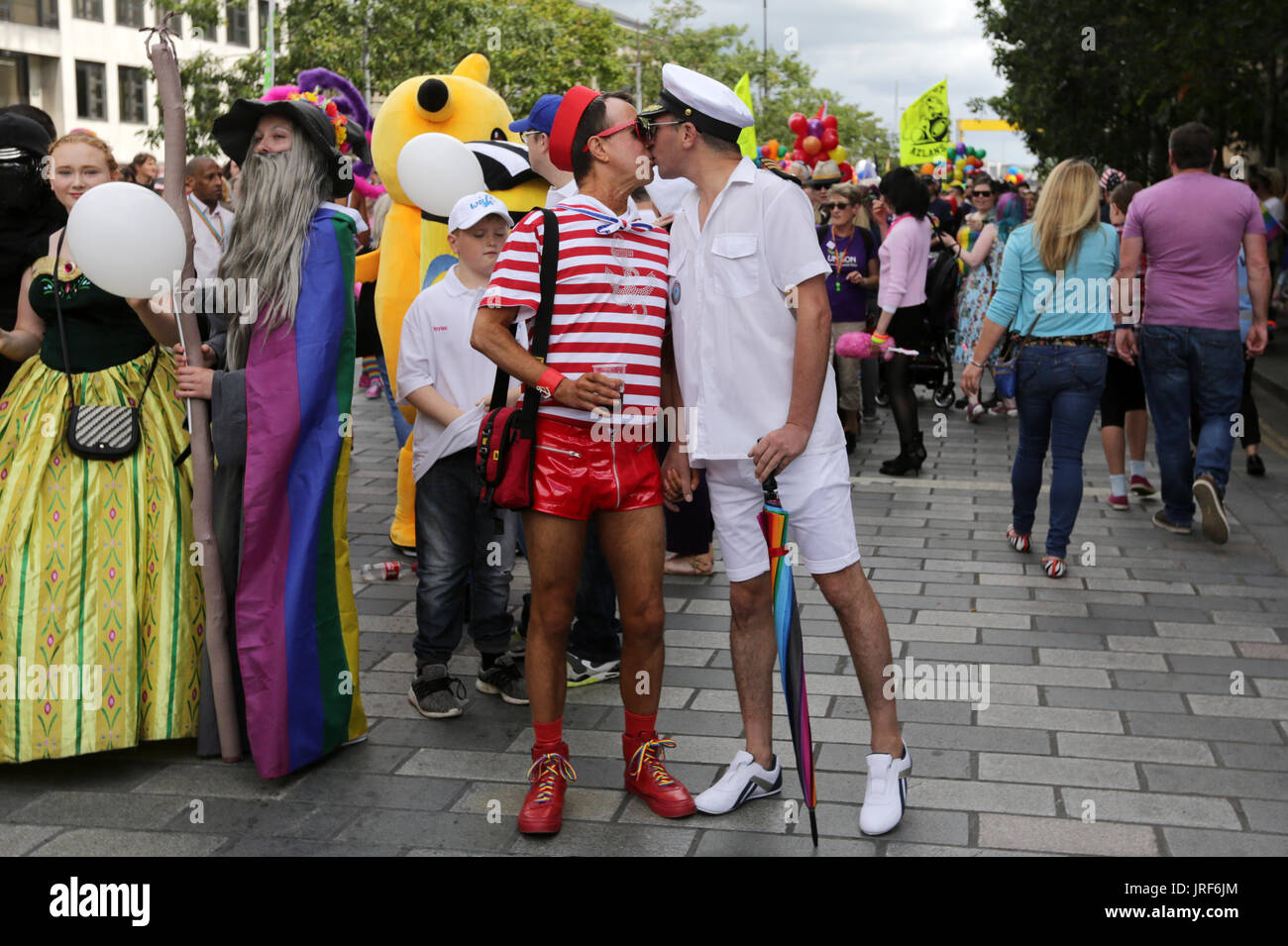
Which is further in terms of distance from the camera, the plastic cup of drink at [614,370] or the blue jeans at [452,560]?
the blue jeans at [452,560]

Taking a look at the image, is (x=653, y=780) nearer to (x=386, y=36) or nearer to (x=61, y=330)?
(x=61, y=330)

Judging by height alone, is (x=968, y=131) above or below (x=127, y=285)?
above

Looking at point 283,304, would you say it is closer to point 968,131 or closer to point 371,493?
point 371,493

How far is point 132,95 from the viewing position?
45.1 metres

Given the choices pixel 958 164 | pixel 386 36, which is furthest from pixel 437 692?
pixel 386 36

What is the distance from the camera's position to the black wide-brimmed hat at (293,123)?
4188 mm

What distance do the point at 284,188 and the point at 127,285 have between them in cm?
52

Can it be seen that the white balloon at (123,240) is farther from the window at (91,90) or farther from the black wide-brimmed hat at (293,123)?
the window at (91,90)

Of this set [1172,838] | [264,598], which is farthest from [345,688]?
[1172,838]

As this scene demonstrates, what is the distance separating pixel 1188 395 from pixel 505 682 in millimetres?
4179

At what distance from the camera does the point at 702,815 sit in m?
3.89

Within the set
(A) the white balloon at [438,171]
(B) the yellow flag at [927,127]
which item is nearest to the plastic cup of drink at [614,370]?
(A) the white balloon at [438,171]

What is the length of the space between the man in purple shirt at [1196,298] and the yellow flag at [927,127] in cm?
1244

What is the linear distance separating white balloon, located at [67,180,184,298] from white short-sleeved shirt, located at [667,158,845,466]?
144 centimetres
